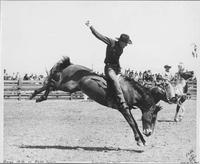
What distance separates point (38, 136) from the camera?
10125 millimetres

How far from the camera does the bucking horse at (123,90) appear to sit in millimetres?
9445

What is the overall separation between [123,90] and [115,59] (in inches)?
26.3

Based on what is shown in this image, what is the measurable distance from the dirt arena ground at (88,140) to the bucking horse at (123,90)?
1.72 feet

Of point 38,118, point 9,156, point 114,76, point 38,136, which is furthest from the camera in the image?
point 38,118

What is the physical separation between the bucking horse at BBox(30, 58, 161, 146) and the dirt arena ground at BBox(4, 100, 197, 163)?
0.53 metres

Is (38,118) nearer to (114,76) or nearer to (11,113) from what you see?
(11,113)

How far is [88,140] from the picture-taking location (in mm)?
9961

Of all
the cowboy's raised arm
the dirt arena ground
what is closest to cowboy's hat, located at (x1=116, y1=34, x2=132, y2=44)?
the cowboy's raised arm

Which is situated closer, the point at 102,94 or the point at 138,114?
the point at 102,94

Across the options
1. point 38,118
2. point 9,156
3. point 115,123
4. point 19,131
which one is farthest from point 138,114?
point 9,156

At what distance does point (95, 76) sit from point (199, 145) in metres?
2.64

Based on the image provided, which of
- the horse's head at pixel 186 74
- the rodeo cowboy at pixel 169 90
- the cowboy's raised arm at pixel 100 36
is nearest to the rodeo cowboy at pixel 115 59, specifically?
the cowboy's raised arm at pixel 100 36

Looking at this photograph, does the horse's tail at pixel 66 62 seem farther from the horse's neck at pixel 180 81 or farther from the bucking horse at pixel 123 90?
the horse's neck at pixel 180 81

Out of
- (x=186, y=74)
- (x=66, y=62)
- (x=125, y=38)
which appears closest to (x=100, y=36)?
(x=125, y=38)
